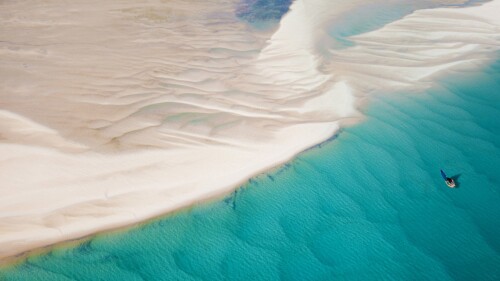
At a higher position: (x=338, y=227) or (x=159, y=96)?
(x=159, y=96)

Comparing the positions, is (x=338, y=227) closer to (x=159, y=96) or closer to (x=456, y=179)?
(x=456, y=179)

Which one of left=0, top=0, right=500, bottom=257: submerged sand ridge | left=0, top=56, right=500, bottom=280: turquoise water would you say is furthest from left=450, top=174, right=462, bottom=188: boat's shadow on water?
left=0, top=0, right=500, bottom=257: submerged sand ridge

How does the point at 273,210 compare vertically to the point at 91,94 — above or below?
below

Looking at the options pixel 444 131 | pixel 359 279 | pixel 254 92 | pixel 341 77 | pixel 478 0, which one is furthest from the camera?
pixel 478 0

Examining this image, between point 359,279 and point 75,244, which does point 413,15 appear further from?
point 75,244

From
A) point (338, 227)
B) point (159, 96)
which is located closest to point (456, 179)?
point (338, 227)

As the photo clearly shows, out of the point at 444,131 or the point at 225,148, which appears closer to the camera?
the point at 225,148

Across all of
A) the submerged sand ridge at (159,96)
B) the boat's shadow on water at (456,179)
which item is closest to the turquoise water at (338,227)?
the boat's shadow on water at (456,179)

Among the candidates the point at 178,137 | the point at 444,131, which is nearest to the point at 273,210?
the point at 178,137
